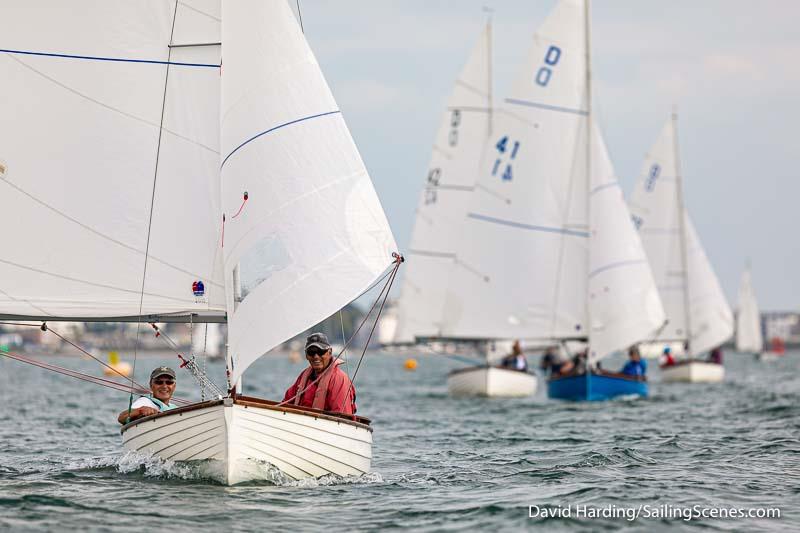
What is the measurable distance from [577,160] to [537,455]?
15.9 meters

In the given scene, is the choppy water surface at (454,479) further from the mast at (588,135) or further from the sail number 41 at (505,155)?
the sail number 41 at (505,155)

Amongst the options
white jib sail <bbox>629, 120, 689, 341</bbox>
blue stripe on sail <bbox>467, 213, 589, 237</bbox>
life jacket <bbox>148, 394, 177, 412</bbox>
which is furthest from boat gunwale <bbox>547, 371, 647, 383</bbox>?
white jib sail <bbox>629, 120, 689, 341</bbox>

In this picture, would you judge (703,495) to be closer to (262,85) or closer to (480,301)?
(262,85)

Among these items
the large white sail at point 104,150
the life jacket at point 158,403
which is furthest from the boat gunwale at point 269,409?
the large white sail at point 104,150

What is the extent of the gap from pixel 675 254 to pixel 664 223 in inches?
51.9

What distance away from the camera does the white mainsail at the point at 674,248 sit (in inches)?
1825

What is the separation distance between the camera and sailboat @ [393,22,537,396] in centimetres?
3938

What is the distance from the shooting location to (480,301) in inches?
1230

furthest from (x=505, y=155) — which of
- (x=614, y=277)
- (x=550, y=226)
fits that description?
(x=614, y=277)

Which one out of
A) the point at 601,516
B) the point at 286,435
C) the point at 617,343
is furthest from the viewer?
the point at 617,343

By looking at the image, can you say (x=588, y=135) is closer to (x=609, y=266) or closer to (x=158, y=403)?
(x=609, y=266)

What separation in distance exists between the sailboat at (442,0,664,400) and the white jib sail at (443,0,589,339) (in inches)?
1.0

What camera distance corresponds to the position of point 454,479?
13578mm

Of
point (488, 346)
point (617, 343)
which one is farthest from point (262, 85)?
point (488, 346)
